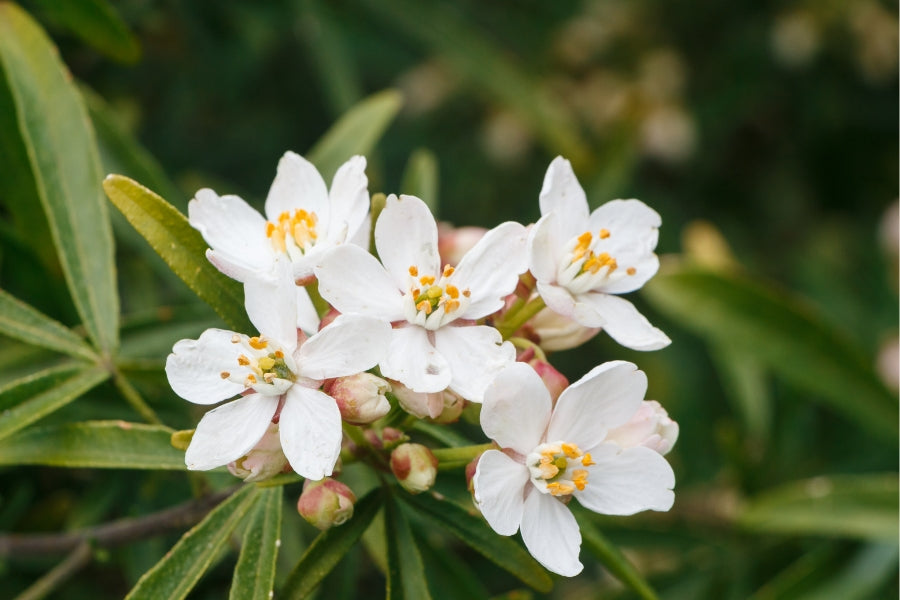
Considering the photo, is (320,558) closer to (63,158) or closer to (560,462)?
(560,462)

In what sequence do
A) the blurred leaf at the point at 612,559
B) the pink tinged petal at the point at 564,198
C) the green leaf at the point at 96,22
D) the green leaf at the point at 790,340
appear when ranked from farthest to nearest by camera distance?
1. the green leaf at the point at 790,340
2. the green leaf at the point at 96,22
3. the blurred leaf at the point at 612,559
4. the pink tinged petal at the point at 564,198

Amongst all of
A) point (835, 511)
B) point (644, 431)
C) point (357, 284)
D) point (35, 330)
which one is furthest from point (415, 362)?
point (835, 511)

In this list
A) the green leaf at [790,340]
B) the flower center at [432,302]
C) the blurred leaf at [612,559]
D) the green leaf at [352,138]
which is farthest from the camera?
the green leaf at [790,340]

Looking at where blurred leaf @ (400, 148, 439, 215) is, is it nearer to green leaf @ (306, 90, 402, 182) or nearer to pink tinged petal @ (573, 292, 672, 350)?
green leaf @ (306, 90, 402, 182)

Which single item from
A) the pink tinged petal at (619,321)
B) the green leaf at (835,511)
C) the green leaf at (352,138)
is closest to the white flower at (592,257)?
the pink tinged petal at (619,321)

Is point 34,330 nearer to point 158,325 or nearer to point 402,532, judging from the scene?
point 158,325

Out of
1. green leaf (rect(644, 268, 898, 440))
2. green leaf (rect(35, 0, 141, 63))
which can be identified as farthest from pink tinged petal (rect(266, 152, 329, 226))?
green leaf (rect(644, 268, 898, 440))

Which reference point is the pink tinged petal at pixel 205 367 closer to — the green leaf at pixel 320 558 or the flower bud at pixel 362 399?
the flower bud at pixel 362 399
